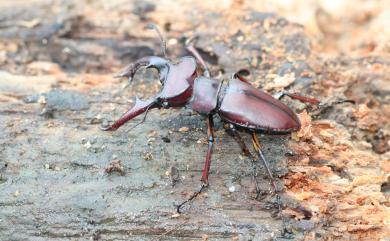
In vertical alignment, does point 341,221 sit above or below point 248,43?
below

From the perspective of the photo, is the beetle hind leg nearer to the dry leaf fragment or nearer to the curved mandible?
the dry leaf fragment

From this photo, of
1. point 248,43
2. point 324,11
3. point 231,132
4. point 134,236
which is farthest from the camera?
point 324,11

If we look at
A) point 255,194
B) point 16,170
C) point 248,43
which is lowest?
point 16,170

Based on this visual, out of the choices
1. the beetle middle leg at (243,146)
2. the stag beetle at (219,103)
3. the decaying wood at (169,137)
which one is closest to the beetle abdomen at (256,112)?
the stag beetle at (219,103)

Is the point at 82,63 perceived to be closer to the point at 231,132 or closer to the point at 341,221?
the point at 231,132

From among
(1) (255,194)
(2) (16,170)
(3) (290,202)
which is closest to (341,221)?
(3) (290,202)

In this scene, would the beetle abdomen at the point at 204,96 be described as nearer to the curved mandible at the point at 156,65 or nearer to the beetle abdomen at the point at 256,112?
the beetle abdomen at the point at 256,112

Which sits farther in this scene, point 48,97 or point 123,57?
point 123,57

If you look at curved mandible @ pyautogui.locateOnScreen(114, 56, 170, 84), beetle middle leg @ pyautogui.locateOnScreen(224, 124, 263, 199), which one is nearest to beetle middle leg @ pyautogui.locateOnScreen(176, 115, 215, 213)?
beetle middle leg @ pyautogui.locateOnScreen(224, 124, 263, 199)

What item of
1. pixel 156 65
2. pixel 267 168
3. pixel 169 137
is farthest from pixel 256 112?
pixel 156 65
